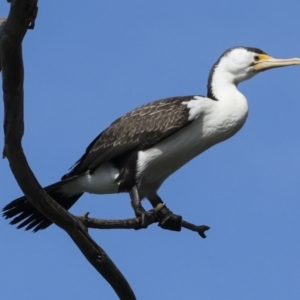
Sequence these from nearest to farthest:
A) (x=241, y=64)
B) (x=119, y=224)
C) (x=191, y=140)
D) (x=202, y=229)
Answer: (x=119, y=224)
(x=202, y=229)
(x=191, y=140)
(x=241, y=64)

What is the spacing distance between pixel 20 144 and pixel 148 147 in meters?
3.19

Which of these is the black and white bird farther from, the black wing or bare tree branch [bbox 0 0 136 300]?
bare tree branch [bbox 0 0 136 300]

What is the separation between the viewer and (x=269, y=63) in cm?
937

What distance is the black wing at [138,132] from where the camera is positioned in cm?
864

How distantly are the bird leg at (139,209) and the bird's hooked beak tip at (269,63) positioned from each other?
173cm

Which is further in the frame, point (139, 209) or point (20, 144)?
point (139, 209)

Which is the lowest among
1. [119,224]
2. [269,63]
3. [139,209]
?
[119,224]

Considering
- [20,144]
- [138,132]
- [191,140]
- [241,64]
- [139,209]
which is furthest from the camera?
[241,64]

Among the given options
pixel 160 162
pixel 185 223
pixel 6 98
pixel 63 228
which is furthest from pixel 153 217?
pixel 6 98

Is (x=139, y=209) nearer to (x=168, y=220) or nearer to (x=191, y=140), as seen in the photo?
(x=168, y=220)

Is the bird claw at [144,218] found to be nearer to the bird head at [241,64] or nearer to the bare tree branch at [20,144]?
the bare tree branch at [20,144]

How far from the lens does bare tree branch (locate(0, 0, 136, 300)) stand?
5.08 meters

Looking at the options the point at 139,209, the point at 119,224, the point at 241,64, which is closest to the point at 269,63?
the point at 241,64

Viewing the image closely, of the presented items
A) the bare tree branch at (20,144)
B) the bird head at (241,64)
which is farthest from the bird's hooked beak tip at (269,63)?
the bare tree branch at (20,144)
